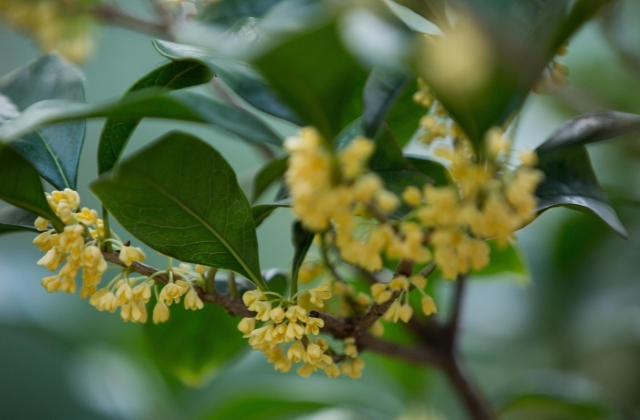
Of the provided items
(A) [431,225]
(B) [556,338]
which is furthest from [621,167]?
(A) [431,225]

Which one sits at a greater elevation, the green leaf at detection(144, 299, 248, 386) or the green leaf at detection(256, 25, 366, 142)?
the green leaf at detection(256, 25, 366, 142)

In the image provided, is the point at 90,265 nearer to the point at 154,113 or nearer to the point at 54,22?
the point at 154,113

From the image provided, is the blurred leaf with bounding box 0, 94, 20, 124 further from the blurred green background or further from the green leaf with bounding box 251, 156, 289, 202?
the blurred green background

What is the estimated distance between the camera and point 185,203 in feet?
1.52

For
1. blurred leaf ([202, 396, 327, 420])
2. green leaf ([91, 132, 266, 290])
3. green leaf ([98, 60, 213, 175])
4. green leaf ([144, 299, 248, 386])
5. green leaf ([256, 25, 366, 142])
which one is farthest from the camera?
blurred leaf ([202, 396, 327, 420])

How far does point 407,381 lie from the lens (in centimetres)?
121

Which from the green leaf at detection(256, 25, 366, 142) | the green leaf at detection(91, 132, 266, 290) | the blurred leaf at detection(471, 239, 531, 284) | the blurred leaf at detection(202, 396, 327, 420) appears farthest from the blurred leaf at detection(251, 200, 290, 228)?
the blurred leaf at detection(202, 396, 327, 420)

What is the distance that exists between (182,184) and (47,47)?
2.43ft

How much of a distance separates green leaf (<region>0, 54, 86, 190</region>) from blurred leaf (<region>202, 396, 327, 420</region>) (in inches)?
24.2

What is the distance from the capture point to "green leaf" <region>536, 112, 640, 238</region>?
502mm

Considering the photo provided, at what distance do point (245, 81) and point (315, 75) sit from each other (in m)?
0.16

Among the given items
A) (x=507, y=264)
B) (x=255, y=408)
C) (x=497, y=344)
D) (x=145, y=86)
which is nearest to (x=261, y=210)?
(x=145, y=86)

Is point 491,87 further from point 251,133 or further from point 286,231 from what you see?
point 286,231

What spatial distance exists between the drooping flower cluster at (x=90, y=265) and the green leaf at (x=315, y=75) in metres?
0.20
